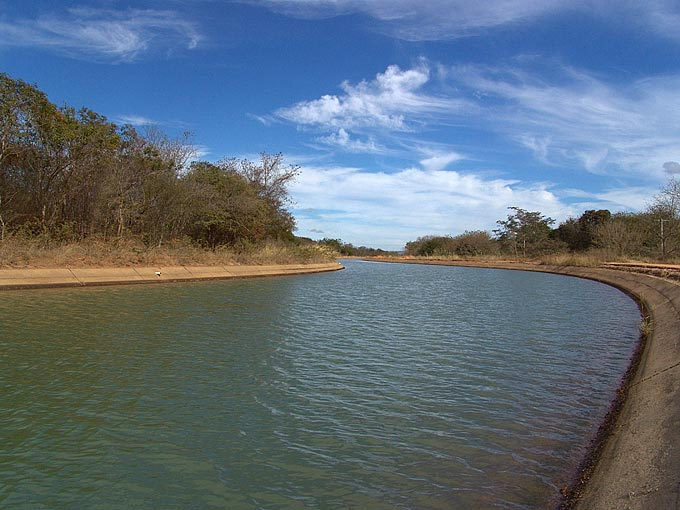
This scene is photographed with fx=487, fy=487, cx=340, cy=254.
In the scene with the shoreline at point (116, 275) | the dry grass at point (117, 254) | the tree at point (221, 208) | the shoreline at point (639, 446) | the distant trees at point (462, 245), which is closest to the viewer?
the shoreline at point (639, 446)

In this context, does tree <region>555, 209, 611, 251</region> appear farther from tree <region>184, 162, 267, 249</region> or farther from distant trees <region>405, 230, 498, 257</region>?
tree <region>184, 162, 267, 249</region>

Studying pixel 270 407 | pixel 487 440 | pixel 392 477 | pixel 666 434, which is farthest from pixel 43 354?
pixel 666 434

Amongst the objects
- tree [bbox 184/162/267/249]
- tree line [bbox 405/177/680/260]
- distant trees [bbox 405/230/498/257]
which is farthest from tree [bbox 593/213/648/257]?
tree [bbox 184/162/267/249]

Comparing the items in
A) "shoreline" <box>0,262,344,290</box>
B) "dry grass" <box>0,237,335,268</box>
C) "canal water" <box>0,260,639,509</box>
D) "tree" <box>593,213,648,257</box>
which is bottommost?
"canal water" <box>0,260,639,509</box>

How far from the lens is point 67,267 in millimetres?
18469

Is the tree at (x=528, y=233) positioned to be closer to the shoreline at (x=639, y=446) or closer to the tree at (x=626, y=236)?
the tree at (x=626, y=236)

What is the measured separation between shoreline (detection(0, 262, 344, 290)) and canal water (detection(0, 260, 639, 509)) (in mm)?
6039

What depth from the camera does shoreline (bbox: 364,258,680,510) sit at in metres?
3.15

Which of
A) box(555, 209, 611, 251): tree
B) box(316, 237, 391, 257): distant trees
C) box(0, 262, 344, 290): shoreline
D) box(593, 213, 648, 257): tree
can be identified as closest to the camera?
box(0, 262, 344, 290): shoreline

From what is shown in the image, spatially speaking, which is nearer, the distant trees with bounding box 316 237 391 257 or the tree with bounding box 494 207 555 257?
the tree with bounding box 494 207 555 257

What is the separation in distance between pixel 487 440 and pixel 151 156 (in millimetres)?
25556

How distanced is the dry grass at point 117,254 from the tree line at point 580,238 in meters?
28.2

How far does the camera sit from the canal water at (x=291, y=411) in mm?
3559

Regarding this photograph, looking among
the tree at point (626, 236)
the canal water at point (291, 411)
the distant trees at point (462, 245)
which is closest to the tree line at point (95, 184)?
the canal water at point (291, 411)
